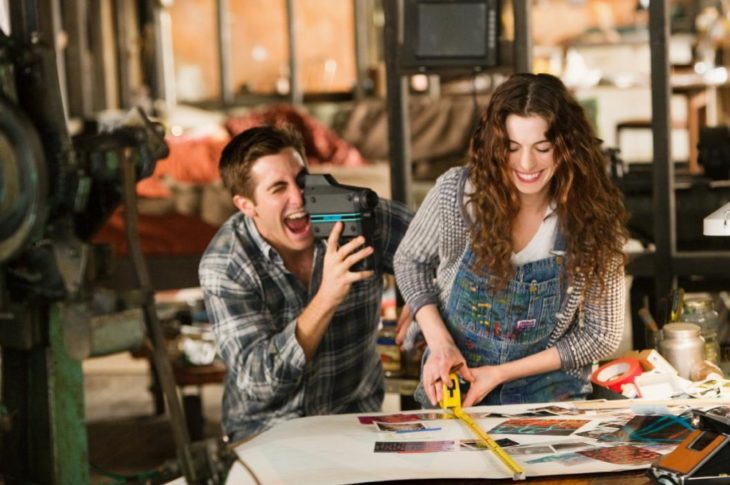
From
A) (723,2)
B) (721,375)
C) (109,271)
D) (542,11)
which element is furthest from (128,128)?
(542,11)

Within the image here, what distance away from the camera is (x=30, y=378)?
132 cm

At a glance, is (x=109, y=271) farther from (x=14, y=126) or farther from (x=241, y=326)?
(x=241, y=326)

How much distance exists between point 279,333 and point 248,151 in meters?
0.41

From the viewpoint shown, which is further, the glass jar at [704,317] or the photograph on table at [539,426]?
the glass jar at [704,317]

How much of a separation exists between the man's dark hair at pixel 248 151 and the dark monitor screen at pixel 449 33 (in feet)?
2.51

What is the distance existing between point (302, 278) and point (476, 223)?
1.76 feet

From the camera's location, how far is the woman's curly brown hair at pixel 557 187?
199cm

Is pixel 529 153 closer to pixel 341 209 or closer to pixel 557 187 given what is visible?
pixel 557 187

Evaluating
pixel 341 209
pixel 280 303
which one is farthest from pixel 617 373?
pixel 280 303

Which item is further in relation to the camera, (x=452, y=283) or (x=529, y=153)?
(x=452, y=283)

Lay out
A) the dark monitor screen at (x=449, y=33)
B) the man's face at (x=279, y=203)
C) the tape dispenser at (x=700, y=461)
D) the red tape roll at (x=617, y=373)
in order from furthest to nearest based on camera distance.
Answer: the dark monitor screen at (x=449, y=33), the man's face at (x=279, y=203), the red tape roll at (x=617, y=373), the tape dispenser at (x=700, y=461)

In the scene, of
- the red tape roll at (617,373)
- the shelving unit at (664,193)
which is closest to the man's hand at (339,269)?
the red tape roll at (617,373)

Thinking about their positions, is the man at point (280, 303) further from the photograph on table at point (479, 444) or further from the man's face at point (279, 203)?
the photograph on table at point (479, 444)

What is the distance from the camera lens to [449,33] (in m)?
3.09
